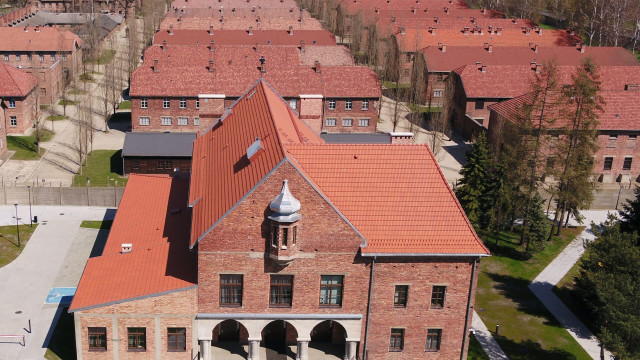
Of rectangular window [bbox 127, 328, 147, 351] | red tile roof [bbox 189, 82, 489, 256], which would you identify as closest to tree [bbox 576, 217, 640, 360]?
red tile roof [bbox 189, 82, 489, 256]

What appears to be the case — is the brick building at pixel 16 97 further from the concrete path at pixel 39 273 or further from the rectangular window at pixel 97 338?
the rectangular window at pixel 97 338

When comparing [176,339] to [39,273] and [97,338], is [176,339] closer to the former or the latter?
[97,338]

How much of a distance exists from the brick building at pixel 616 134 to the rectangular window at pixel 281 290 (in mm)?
39525

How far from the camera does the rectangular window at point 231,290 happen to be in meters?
39.3

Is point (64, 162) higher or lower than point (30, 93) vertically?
lower

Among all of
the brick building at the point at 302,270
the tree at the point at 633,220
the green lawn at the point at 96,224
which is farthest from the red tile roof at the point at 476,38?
the brick building at the point at 302,270

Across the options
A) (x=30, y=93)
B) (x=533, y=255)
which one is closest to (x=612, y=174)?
(x=533, y=255)

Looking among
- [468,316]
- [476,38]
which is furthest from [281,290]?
[476,38]

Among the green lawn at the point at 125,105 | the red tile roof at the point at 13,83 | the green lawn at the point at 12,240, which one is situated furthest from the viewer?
the green lawn at the point at 125,105

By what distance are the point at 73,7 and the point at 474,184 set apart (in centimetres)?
12187

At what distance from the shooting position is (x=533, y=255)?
5838cm

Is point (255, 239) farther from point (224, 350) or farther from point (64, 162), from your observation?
point (64, 162)

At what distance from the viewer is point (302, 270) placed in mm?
39438

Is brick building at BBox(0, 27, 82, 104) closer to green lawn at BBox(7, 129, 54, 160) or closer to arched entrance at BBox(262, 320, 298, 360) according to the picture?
green lawn at BBox(7, 129, 54, 160)
